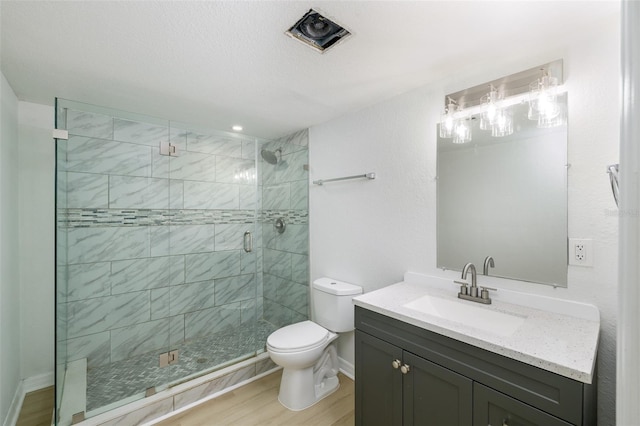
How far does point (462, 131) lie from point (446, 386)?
1.41 metres

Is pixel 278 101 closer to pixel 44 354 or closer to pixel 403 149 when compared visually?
pixel 403 149

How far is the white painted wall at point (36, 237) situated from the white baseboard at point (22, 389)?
3 centimetres

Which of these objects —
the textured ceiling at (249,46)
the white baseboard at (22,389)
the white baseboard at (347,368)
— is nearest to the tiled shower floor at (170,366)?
the white baseboard at (22,389)

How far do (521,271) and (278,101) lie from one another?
1941mm

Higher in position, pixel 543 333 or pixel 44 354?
pixel 543 333

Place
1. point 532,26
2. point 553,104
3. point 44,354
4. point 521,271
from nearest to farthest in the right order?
point 532,26 < point 553,104 < point 521,271 < point 44,354

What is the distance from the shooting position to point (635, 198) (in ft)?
1.28

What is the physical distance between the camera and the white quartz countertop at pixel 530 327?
1011mm

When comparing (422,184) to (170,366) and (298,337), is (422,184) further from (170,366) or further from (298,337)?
(170,366)

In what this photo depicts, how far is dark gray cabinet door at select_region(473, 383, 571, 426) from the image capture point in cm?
102

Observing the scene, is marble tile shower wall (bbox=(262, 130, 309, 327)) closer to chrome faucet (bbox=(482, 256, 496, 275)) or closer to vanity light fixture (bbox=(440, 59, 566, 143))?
vanity light fixture (bbox=(440, 59, 566, 143))

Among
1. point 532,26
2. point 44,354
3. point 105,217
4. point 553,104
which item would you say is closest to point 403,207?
point 553,104

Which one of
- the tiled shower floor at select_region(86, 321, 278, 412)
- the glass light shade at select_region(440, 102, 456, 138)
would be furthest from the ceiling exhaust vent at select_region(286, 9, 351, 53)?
the tiled shower floor at select_region(86, 321, 278, 412)

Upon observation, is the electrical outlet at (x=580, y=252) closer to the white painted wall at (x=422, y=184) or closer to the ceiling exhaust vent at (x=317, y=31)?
the white painted wall at (x=422, y=184)
